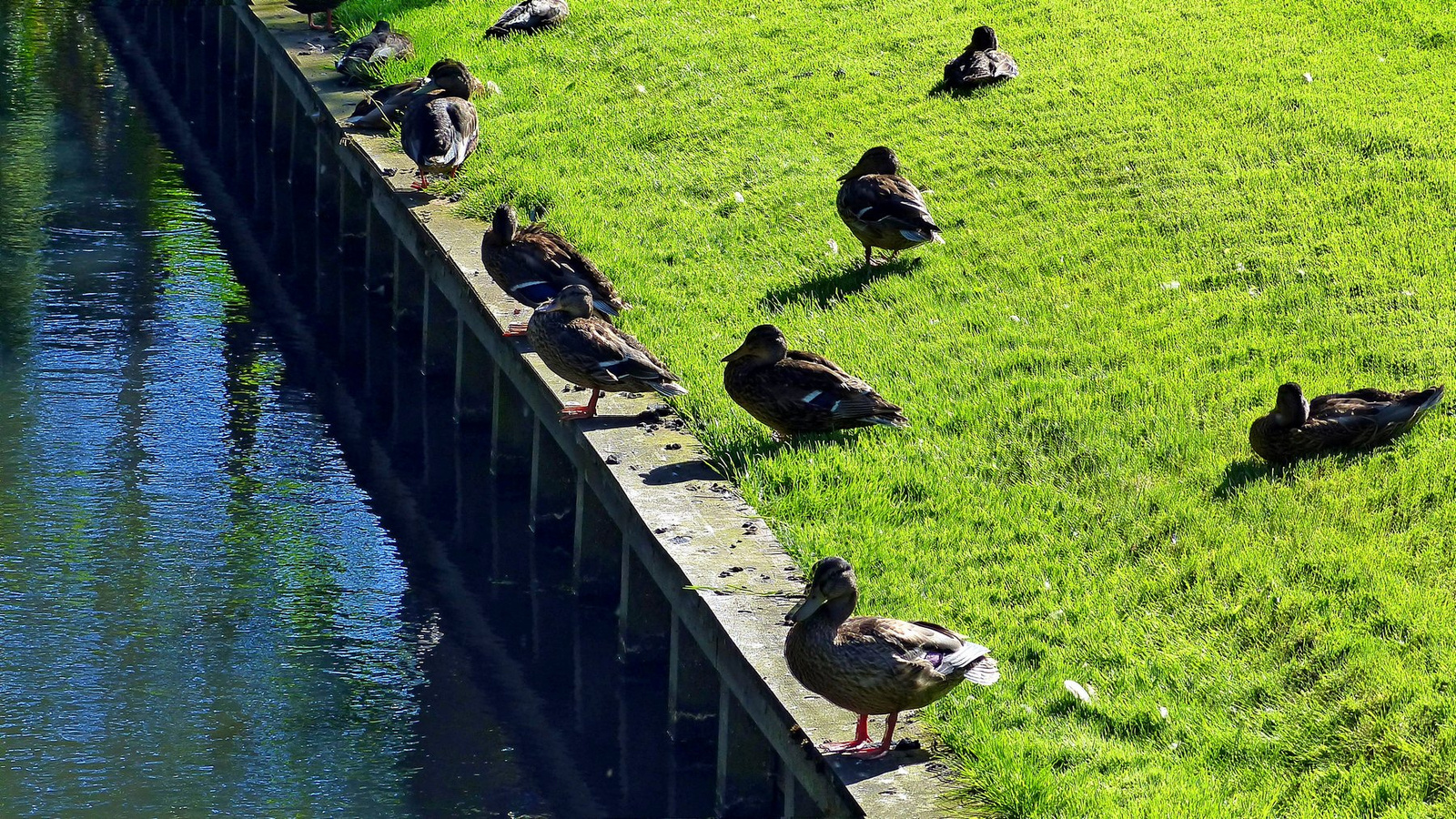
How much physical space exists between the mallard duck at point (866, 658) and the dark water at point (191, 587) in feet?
9.84

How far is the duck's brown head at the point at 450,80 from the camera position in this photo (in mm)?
18219

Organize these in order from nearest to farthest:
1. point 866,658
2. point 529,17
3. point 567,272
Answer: point 866,658
point 567,272
point 529,17

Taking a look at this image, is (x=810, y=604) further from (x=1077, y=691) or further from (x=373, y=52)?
(x=373, y=52)

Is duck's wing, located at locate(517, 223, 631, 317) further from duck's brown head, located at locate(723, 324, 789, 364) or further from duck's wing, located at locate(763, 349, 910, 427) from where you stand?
duck's wing, located at locate(763, 349, 910, 427)

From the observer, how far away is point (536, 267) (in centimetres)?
1330

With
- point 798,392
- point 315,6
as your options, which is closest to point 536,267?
point 798,392

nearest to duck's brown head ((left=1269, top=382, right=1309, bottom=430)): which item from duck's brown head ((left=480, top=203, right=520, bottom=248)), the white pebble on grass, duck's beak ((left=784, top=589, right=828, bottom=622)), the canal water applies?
the white pebble on grass

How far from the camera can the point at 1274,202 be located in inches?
555

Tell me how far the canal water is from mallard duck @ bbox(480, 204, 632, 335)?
6.35ft

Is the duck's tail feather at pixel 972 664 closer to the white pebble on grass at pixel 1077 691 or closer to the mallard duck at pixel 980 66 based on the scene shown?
the white pebble on grass at pixel 1077 691

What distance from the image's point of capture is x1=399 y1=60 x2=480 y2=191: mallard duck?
1652cm

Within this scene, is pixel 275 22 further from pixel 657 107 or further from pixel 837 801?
pixel 837 801

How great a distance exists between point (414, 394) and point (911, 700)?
9.88 metres

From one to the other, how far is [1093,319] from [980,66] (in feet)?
19.2
